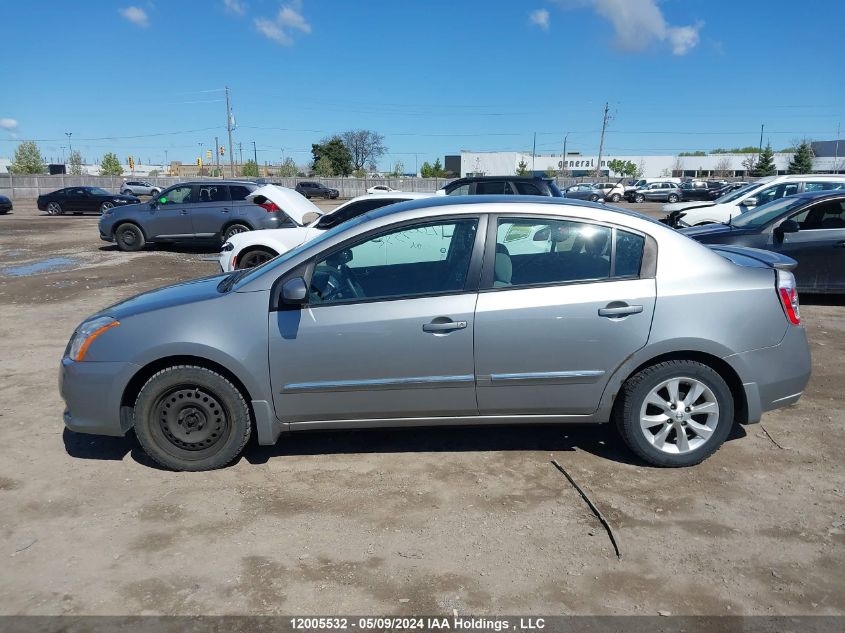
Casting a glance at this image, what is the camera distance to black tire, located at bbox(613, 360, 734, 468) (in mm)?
3996

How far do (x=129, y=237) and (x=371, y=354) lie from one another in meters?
13.8

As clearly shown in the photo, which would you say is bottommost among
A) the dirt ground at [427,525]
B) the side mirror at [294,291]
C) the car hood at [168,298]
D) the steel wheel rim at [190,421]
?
the dirt ground at [427,525]

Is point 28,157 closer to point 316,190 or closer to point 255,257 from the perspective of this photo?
point 316,190

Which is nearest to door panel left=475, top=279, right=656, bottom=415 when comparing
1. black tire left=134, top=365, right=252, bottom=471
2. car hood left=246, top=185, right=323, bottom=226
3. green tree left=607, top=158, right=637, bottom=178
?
black tire left=134, top=365, right=252, bottom=471

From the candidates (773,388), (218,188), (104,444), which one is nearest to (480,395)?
(773,388)

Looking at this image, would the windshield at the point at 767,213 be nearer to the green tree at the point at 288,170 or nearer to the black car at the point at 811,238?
the black car at the point at 811,238

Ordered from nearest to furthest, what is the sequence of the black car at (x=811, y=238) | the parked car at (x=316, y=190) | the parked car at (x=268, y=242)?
the black car at (x=811, y=238) → the parked car at (x=268, y=242) → the parked car at (x=316, y=190)

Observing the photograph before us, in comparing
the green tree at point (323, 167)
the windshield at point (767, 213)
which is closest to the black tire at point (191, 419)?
the windshield at point (767, 213)

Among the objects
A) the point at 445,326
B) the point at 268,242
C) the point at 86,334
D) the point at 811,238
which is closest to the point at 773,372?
the point at 445,326

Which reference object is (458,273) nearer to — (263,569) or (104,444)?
(263,569)

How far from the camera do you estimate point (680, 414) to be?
405 centimetres

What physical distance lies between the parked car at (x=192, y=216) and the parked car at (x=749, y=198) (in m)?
9.21

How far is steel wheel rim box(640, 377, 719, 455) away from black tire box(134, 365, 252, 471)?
8.35ft

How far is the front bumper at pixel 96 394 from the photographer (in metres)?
4.01
